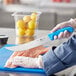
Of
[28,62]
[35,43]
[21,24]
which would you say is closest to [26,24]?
[21,24]

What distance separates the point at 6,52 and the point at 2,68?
0.64 ft

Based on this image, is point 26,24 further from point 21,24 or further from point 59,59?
point 59,59

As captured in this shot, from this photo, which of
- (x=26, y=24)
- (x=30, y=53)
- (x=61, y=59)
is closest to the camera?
(x=61, y=59)

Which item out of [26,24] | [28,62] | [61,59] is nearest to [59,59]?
[61,59]

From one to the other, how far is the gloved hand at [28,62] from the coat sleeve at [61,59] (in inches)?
1.4

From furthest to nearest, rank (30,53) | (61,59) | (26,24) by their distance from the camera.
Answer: (26,24), (30,53), (61,59)

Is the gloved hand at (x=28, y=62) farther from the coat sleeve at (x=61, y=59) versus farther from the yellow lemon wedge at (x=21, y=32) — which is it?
the yellow lemon wedge at (x=21, y=32)

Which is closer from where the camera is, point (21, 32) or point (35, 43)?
point (35, 43)

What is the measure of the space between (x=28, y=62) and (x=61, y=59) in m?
0.14

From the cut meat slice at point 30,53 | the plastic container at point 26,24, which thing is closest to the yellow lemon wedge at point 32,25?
the plastic container at point 26,24

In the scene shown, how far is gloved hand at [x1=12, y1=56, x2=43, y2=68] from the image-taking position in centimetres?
93

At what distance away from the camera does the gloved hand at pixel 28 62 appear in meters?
Answer: 0.93

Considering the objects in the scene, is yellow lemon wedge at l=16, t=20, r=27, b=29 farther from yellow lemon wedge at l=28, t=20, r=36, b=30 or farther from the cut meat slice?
the cut meat slice

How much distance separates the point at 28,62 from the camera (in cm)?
95
